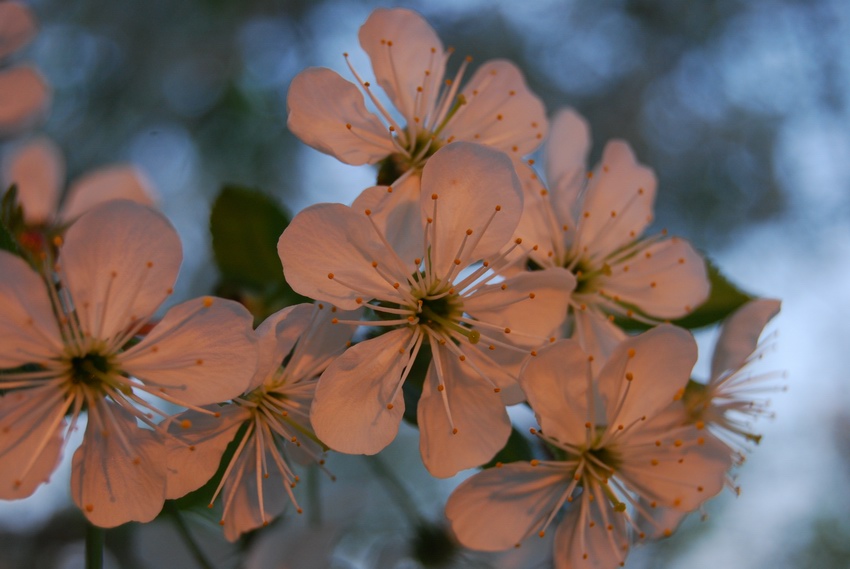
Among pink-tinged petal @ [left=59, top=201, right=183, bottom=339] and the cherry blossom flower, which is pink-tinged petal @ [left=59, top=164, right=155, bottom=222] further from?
pink-tinged petal @ [left=59, top=201, right=183, bottom=339]

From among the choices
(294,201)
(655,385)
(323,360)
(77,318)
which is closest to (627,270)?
(655,385)

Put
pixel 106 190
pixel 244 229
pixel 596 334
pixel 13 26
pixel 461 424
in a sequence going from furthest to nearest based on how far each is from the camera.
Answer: pixel 106 190 < pixel 13 26 < pixel 244 229 < pixel 596 334 < pixel 461 424

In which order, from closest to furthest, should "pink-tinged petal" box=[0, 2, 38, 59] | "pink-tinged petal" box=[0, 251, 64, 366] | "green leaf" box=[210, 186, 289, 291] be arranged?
"pink-tinged petal" box=[0, 251, 64, 366], "green leaf" box=[210, 186, 289, 291], "pink-tinged petal" box=[0, 2, 38, 59]

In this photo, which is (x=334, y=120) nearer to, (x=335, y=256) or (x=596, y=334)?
(x=335, y=256)

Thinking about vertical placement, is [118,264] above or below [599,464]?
above

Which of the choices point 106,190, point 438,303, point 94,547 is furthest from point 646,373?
point 106,190

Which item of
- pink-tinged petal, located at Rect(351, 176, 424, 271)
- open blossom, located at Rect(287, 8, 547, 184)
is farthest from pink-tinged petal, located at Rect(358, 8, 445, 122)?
pink-tinged petal, located at Rect(351, 176, 424, 271)

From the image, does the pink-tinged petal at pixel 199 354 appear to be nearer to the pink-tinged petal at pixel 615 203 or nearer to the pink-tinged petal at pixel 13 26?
the pink-tinged petal at pixel 615 203
